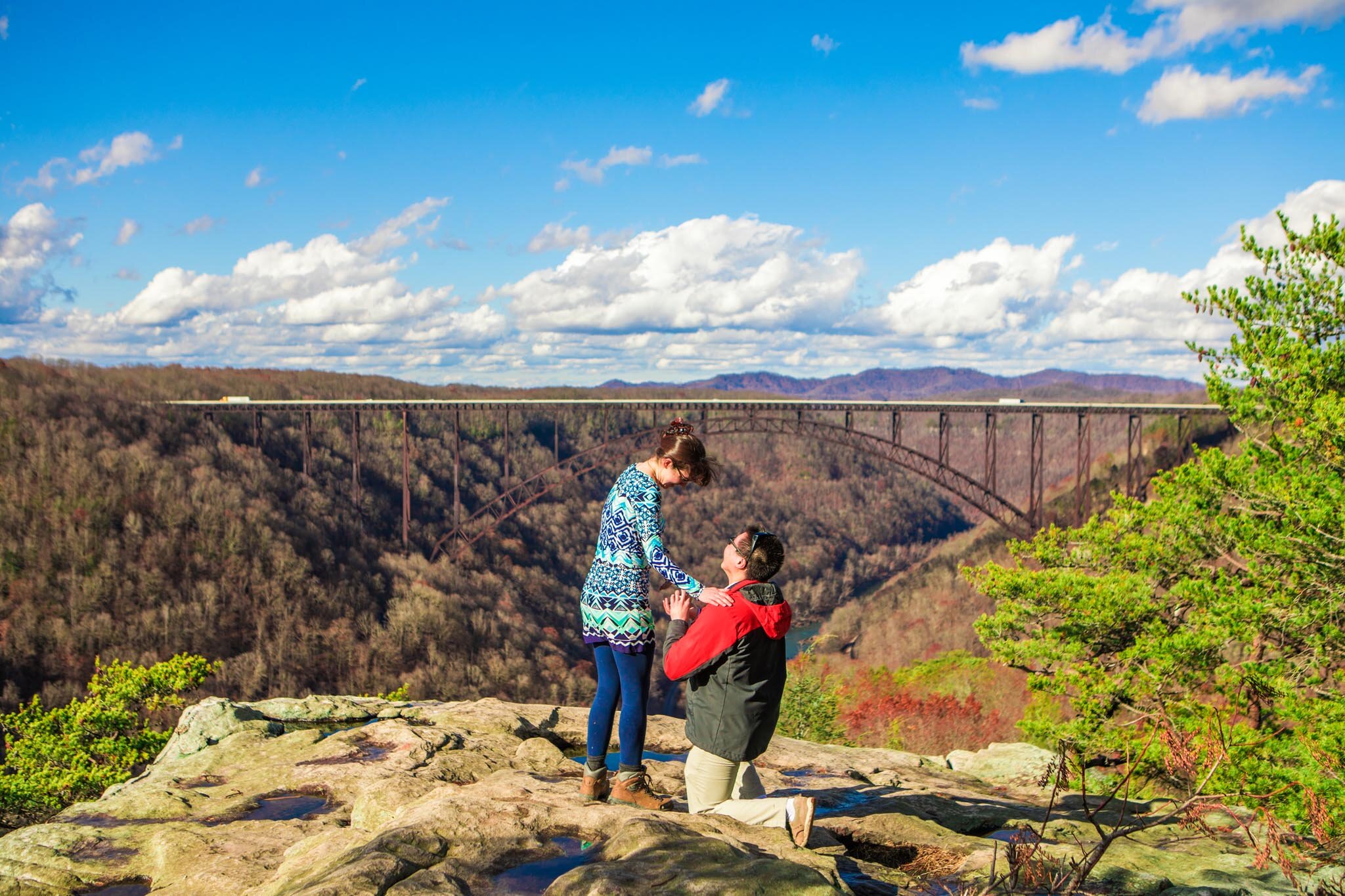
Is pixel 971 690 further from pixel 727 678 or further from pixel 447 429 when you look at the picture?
pixel 447 429

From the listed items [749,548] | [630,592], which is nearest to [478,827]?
[630,592]

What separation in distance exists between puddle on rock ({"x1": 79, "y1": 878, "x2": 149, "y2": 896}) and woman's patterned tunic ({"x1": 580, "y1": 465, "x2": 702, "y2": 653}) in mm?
2741

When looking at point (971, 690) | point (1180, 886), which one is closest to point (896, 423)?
point (971, 690)

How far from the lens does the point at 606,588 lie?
15.3 feet

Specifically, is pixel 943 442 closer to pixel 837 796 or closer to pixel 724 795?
pixel 837 796

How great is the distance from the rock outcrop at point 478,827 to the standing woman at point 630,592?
0.36m

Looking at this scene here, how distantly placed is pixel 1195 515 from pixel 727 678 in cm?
980

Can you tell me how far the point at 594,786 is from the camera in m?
4.93

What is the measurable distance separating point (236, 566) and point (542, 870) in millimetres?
46010

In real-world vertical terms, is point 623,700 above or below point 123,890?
above

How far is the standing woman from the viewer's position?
15.1 feet

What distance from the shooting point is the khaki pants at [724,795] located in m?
4.38

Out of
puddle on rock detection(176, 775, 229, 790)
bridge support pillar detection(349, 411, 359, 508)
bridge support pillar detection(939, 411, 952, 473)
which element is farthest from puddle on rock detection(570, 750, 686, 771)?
bridge support pillar detection(349, 411, 359, 508)

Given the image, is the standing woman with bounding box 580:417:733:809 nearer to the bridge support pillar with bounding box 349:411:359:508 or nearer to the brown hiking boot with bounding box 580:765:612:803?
the brown hiking boot with bounding box 580:765:612:803
